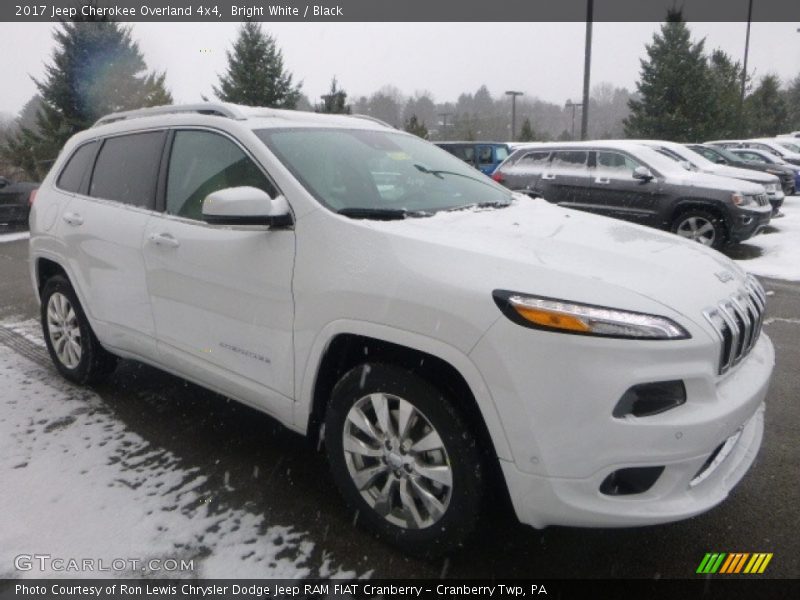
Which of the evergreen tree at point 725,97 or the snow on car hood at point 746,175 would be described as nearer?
the snow on car hood at point 746,175

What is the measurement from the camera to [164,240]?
317 cm

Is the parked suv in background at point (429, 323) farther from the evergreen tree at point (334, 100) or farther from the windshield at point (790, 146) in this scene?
the windshield at point (790, 146)

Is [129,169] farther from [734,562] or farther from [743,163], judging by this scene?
[743,163]

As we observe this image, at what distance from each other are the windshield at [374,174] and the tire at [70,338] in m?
2.01

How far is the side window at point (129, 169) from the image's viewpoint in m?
3.47

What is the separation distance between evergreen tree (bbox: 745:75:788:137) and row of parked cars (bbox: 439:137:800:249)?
110 feet

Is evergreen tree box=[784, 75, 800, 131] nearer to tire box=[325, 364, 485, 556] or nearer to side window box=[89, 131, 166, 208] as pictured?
side window box=[89, 131, 166, 208]

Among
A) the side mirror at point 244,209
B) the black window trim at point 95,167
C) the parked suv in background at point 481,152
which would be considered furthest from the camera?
the parked suv in background at point 481,152

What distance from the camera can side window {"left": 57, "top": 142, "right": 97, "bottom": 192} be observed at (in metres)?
4.09

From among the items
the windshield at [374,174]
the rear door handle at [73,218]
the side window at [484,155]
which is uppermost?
the side window at [484,155]

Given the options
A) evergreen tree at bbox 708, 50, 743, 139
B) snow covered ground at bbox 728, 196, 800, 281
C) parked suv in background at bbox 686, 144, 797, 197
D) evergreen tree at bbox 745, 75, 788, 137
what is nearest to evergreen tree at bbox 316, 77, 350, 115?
parked suv in background at bbox 686, 144, 797, 197

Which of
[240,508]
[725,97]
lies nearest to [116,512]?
[240,508]

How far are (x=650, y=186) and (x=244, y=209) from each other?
804 centimetres

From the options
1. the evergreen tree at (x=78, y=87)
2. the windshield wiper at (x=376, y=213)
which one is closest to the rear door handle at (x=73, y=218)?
the windshield wiper at (x=376, y=213)
